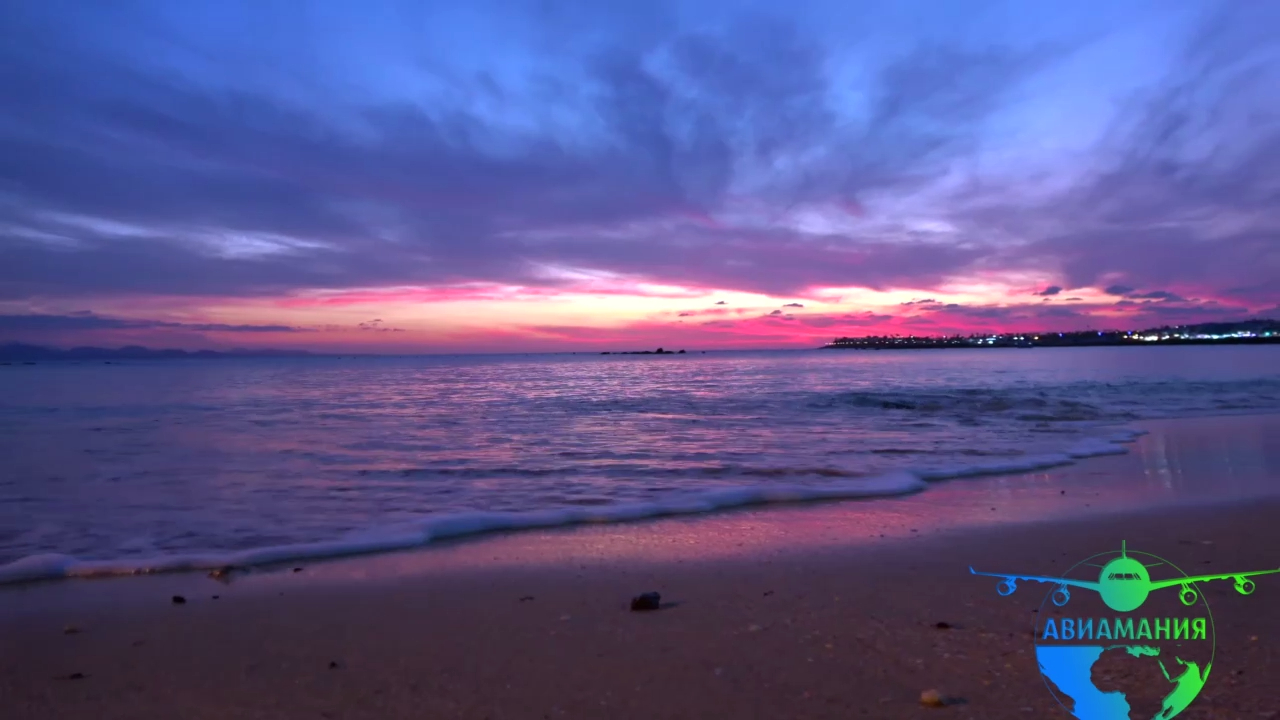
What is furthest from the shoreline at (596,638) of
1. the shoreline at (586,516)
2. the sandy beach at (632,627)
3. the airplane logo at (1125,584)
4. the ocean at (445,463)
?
the ocean at (445,463)

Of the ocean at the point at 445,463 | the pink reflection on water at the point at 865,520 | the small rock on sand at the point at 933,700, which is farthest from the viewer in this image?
the ocean at the point at 445,463

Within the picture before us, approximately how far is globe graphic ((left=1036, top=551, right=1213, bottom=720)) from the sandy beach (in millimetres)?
89

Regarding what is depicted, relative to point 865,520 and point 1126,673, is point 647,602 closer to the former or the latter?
point 1126,673

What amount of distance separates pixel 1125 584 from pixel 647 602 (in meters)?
3.82

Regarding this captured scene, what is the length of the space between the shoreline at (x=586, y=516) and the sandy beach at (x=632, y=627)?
0.28 metres

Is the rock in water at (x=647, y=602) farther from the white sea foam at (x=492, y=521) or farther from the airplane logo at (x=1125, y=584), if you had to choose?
the white sea foam at (x=492, y=521)

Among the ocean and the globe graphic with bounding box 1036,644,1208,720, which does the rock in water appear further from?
the ocean

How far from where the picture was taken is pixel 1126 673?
3.68 metres

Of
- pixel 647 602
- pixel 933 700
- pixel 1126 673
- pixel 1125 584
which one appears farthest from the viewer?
pixel 1125 584

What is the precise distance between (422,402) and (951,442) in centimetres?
2009

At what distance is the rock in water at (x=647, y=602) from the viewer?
4.84m

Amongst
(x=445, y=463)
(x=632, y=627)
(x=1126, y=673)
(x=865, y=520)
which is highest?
(x=1126, y=673)

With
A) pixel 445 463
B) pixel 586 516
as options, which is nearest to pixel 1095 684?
pixel 586 516

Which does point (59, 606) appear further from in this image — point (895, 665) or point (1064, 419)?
point (1064, 419)
